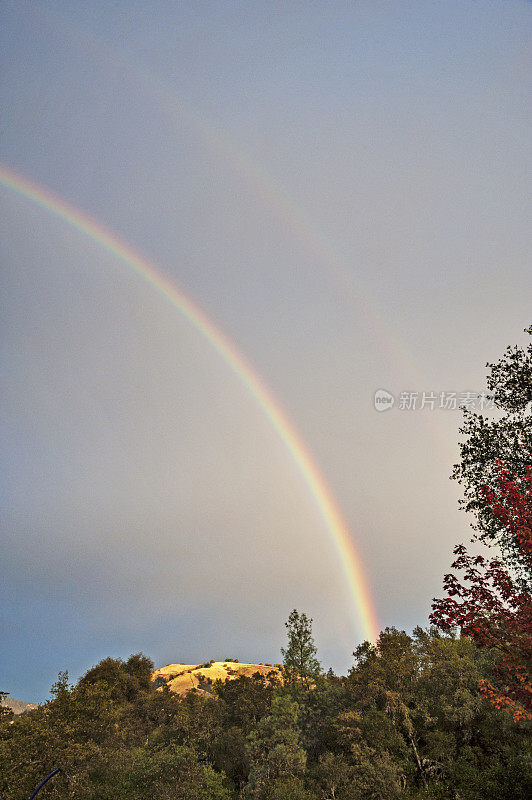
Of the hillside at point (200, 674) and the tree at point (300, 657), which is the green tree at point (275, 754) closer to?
the tree at point (300, 657)

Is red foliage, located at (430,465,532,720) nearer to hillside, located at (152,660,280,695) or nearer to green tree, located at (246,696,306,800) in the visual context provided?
green tree, located at (246,696,306,800)

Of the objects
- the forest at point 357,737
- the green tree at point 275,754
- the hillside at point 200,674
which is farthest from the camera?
the hillside at point 200,674

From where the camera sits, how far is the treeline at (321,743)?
104ft

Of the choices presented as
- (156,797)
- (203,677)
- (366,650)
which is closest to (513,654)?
(156,797)

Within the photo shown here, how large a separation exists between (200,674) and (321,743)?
216 ft

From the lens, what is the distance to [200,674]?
104 m

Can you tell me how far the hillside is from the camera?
96688mm

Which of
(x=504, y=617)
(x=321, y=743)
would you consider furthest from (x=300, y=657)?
(x=504, y=617)

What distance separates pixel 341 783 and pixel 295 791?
5.72m

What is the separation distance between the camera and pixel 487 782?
31.2m

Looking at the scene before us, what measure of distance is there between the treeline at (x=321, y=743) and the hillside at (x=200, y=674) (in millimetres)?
43418

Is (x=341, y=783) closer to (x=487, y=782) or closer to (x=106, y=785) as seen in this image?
(x=487, y=782)

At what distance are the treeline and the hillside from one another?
142 feet

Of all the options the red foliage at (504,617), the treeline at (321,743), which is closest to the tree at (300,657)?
the treeline at (321,743)
